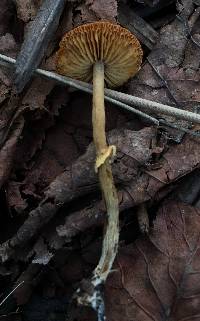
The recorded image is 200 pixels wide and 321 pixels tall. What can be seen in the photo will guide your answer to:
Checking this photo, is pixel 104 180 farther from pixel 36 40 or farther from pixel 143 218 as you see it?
pixel 36 40

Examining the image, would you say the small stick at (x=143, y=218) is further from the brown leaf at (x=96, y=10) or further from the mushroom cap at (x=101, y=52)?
the brown leaf at (x=96, y=10)

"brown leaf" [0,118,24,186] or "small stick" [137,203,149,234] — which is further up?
"brown leaf" [0,118,24,186]

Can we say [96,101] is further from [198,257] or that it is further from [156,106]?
[198,257]

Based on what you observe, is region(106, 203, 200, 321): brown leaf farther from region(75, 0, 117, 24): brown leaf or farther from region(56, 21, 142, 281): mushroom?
region(75, 0, 117, 24): brown leaf

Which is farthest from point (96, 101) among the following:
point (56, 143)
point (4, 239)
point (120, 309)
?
point (120, 309)

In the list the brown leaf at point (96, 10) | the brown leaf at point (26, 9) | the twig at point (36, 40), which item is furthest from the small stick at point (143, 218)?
the brown leaf at point (26, 9)

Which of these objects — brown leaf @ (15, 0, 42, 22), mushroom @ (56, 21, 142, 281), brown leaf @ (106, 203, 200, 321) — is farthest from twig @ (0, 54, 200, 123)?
brown leaf @ (106, 203, 200, 321)
